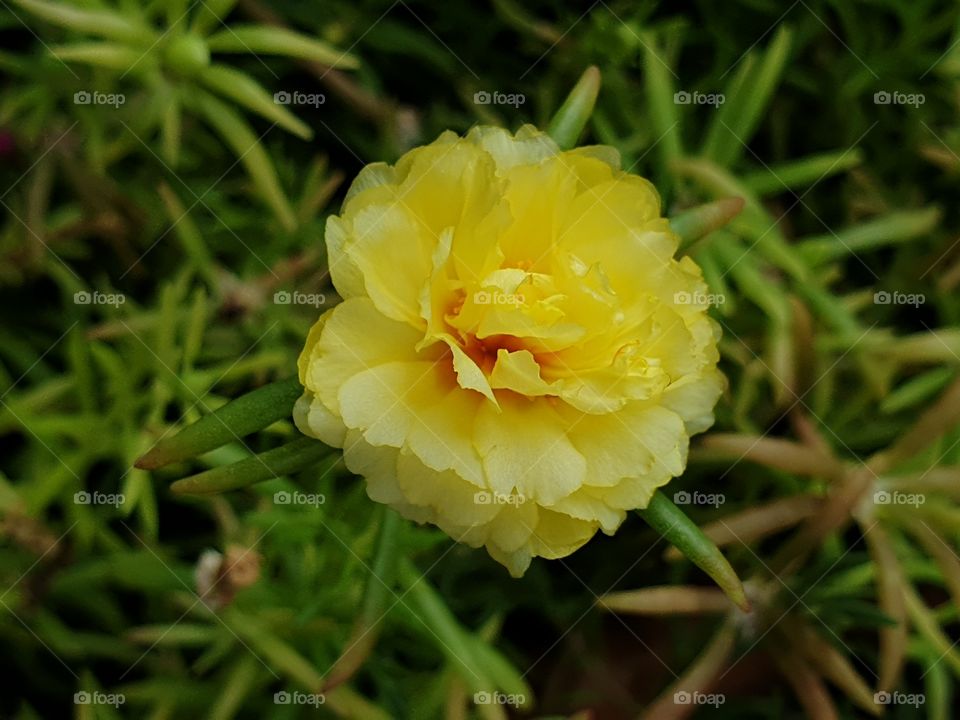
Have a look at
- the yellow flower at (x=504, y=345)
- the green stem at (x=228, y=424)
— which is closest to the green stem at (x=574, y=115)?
the yellow flower at (x=504, y=345)

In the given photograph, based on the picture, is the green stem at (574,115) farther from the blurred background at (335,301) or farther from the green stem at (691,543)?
the green stem at (691,543)

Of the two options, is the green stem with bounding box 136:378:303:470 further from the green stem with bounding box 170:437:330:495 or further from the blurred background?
the blurred background

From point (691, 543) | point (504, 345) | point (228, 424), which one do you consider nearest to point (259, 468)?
point (228, 424)

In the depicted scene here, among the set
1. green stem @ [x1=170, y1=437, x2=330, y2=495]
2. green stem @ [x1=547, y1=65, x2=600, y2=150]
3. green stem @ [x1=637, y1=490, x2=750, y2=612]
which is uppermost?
green stem @ [x1=547, y1=65, x2=600, y2=150]

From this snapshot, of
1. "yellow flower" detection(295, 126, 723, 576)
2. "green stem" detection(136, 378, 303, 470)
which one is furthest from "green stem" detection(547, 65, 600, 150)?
"green stem" detection(136, 378, 303, 470)

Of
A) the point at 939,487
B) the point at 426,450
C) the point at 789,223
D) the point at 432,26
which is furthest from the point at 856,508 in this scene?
the point at 432,26

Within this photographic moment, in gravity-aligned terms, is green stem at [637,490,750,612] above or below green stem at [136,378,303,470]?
below
